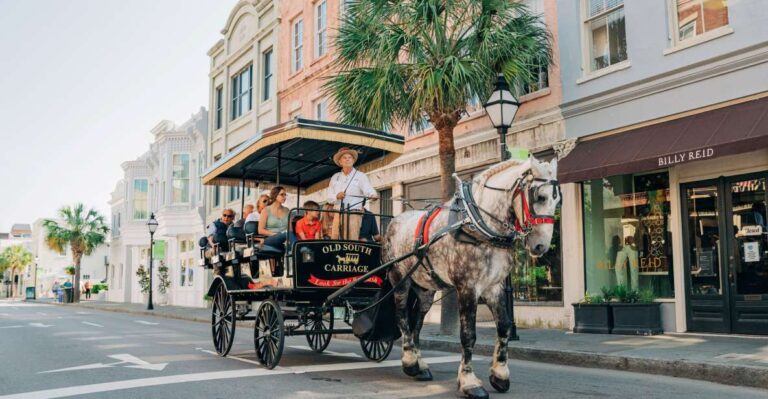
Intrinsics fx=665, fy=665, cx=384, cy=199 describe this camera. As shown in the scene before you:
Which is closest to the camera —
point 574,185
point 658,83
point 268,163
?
point 268,163

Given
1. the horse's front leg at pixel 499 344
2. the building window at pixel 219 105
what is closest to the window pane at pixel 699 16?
the horse's front leg at pixel 499 344

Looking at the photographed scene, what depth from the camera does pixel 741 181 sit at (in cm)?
1112

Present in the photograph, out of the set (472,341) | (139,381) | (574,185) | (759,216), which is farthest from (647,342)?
(139,381)

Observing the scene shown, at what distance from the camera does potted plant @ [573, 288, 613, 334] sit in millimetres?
11977

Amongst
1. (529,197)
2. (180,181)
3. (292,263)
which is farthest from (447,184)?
(180,181)

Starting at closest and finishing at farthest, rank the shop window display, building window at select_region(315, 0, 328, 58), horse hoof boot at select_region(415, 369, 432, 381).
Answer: horse hoof boot at select_region(415, 369, 432, 381), the shop window display, building window at select_region(315, 0, 328, 58)

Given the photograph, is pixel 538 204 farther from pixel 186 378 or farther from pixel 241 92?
pixel 241 92

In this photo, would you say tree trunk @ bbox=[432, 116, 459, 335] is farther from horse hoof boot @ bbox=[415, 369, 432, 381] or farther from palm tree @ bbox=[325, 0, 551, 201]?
horse hoof boot @ bbox=[415, 369, 432, 381]

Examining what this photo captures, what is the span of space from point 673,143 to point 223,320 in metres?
7.69

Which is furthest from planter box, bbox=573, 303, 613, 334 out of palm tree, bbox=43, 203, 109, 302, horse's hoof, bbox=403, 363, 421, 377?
palm tree, bbox=43, 203, 109, 302

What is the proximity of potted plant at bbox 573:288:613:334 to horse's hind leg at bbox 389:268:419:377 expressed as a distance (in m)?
5.90

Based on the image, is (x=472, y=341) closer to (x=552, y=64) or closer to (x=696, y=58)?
(x=696, y=58)

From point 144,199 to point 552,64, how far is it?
36.7 metres

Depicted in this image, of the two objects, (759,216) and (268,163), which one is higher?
(268,163)
